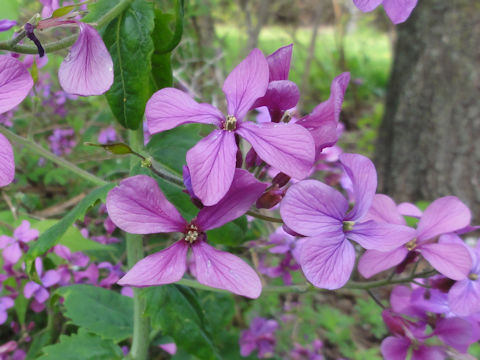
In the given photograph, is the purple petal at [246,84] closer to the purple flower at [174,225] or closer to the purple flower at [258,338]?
the purple flower at [174,225]

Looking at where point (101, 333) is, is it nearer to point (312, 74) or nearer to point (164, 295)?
point (164, 295)

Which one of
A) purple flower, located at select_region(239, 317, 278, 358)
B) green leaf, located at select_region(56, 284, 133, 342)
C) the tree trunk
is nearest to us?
green leaf, located at select_region(56, 284, 133, 342)

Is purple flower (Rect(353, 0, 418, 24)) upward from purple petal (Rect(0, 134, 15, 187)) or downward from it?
upward

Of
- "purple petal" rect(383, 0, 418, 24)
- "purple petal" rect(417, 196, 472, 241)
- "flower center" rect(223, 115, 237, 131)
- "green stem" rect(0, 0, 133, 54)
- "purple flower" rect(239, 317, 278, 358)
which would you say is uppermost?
"purple petal" rect(383, 0, 418, 24)

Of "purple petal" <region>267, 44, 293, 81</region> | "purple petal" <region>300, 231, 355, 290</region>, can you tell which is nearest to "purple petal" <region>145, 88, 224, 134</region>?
"purple petal" <region>267, 44, 293, 81</region>

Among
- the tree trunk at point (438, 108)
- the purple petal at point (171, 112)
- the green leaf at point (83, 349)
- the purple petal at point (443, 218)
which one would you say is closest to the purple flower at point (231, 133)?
the purple petal at point (171, 112)

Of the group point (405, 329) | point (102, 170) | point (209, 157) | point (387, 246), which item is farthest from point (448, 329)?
point (102, 170)

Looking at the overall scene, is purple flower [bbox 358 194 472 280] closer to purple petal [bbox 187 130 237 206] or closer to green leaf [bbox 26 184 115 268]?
purple petal [bbox 187 130 237 206]
